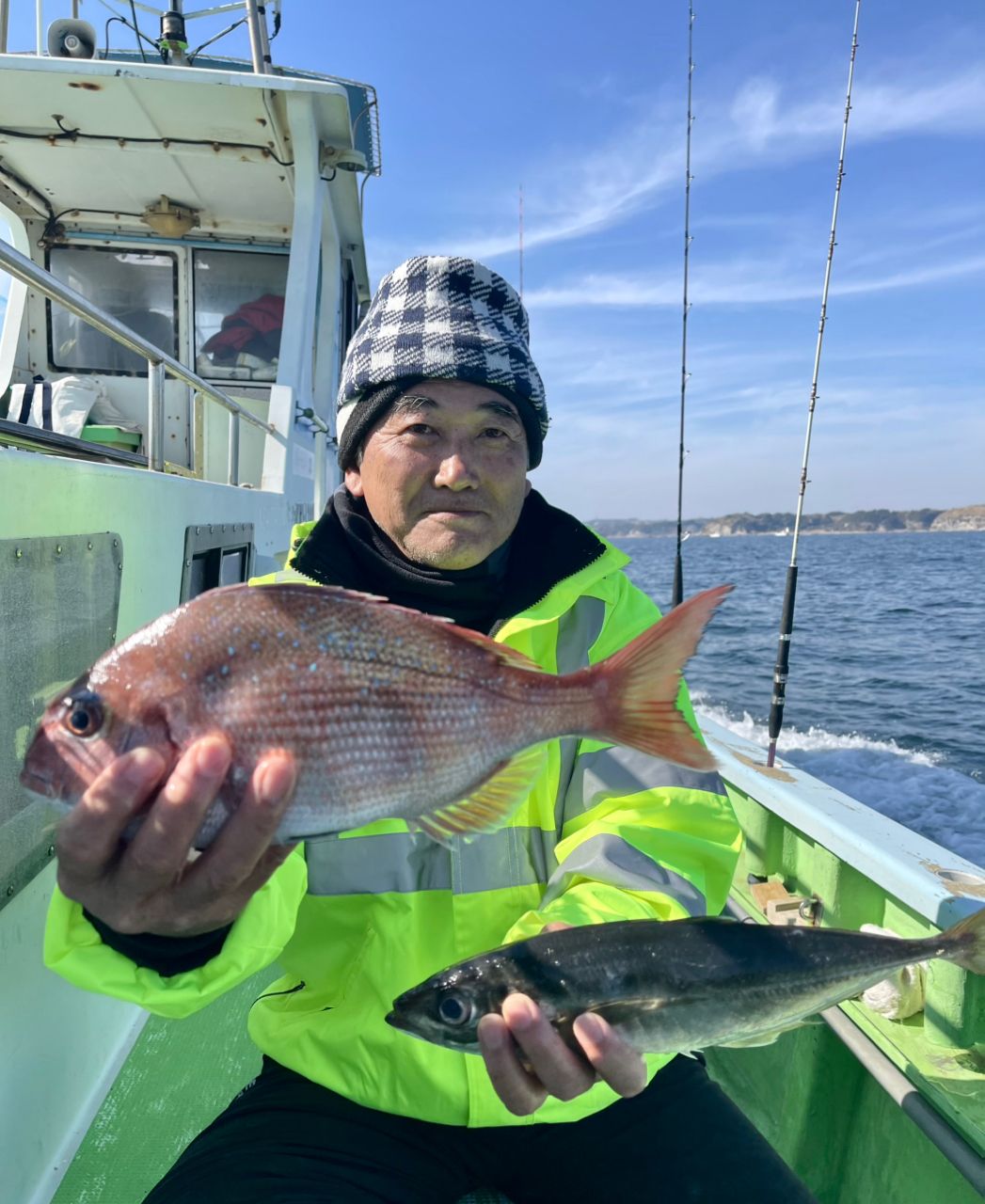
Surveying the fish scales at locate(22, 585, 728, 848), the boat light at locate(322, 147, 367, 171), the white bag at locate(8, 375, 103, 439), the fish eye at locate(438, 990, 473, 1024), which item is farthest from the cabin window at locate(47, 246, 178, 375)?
the fish eye at locate(438, 990, 473, 1024)

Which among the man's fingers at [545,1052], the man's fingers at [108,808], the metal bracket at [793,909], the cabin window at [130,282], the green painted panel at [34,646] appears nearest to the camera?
the man's fingers at [108,808]

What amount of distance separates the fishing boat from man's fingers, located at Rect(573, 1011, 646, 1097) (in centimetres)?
141

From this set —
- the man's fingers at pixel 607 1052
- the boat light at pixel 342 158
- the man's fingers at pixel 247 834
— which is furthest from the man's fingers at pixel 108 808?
the boat light at pixel 342 158

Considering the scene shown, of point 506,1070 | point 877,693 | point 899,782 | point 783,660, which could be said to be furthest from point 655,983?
point 877,693

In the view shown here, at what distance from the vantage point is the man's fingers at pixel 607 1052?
4.72 feet

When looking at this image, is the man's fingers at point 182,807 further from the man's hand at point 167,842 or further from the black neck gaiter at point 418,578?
the black neck gaiter at point 418,578

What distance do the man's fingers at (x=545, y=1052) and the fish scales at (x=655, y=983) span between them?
0.04 meters

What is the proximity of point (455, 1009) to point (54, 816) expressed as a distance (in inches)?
63.4

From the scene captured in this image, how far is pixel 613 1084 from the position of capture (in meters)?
1.49

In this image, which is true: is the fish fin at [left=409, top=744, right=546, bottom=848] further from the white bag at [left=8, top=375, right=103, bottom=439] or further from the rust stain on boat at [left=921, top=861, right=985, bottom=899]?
the white bag at [left=8, top=375, right=103, bottom=439]

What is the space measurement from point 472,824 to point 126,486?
2046mm

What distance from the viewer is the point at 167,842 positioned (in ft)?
4.20

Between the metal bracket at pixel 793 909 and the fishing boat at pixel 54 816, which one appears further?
the metal bracket at pixel 793 909

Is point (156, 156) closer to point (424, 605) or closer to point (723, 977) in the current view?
point (424, 605)
